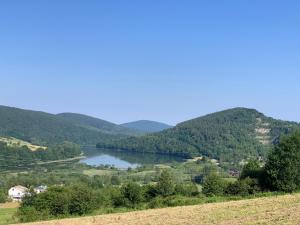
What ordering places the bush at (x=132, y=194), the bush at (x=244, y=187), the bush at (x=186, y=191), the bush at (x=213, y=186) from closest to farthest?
the bush at (x=244, y=187), the bush at (x=132, y=194), the bush at (x=213, y=186), the bush at (x=186, y=191)

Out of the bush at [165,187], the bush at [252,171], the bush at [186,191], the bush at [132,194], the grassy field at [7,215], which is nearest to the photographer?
the grassy field at [7,215]

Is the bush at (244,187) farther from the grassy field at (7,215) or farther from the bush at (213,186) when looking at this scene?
the grassy field at (7,215)

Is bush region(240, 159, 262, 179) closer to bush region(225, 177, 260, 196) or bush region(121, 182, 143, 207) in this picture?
bush region(225, 177, 260, 196)

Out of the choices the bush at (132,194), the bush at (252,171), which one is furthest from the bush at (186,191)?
the bush at (132,194)

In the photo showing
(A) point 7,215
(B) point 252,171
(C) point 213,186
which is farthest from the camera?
(B) point 252,171

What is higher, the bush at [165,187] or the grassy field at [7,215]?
the bush at [165,187]

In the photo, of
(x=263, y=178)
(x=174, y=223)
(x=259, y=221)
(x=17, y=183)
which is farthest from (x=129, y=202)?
(x=17, y=183)

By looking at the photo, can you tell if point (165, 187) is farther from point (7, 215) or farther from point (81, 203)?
point (7, 215)

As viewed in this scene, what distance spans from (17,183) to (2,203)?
54923 mm

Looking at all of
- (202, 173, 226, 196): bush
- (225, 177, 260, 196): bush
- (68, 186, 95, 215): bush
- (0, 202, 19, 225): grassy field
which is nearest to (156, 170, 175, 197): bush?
(202, 173, 226, 196): bush

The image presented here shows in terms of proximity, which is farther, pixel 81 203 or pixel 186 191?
pixel 186 191

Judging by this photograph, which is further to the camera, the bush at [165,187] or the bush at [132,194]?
the bush at [165,187]

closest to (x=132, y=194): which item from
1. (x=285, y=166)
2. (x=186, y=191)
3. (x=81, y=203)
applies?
(x=81, y=203)

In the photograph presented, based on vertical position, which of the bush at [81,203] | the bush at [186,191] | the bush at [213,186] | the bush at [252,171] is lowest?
the bush at [81,203]
